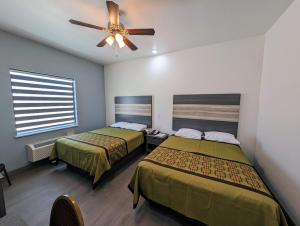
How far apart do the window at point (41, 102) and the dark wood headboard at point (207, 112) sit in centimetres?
276

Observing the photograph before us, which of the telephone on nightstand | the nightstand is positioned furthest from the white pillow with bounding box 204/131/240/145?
the telephone on nightstand

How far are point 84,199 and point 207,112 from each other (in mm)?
2730

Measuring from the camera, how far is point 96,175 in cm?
195

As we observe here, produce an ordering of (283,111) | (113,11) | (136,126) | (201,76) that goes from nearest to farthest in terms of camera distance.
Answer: (113,11) < (283,111) < (201,76) < (136,126)

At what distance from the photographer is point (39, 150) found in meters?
2.51

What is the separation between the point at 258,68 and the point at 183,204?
2.65 m

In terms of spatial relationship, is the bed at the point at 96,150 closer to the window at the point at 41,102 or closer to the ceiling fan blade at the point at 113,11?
the window at the point at 41,102

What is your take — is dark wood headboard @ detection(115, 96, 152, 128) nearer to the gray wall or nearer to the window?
the gray wall

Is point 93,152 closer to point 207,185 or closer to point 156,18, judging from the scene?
point 207,185

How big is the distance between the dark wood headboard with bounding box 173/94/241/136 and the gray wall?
2592 millimetres

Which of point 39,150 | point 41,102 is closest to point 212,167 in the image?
point 39,150

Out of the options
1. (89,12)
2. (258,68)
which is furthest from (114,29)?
(258,68)

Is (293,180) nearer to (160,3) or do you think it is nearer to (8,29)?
(160,3)

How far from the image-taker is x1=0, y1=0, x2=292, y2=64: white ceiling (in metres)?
1.60
